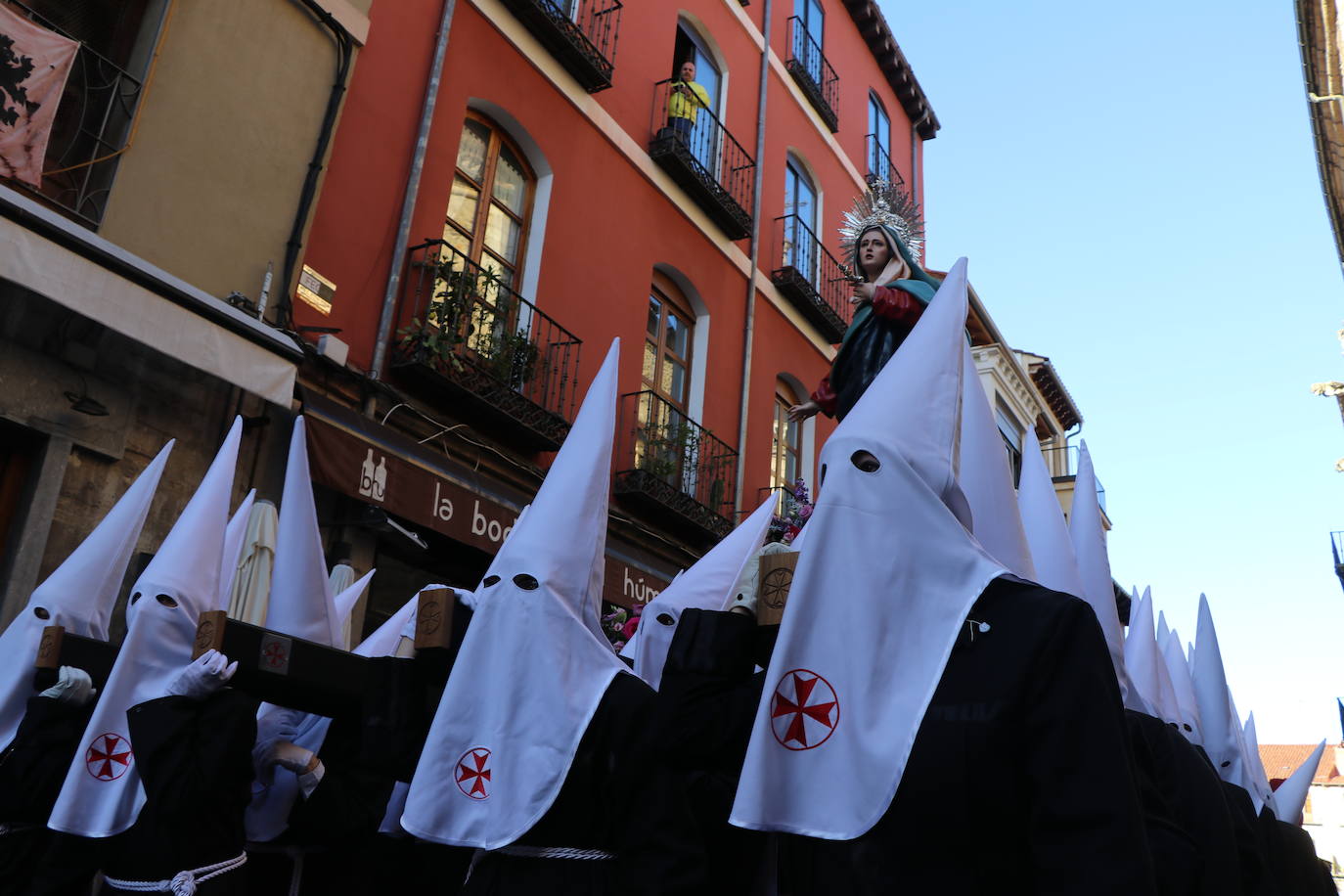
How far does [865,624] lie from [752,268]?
1267cm

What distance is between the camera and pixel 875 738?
211cm

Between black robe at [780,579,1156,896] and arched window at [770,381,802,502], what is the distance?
40.9 ft

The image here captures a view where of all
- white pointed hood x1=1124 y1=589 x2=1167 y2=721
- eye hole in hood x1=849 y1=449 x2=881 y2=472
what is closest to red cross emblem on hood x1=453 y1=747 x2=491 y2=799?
eye hole in hood x1=849 y1=449 x2=881 y2=472

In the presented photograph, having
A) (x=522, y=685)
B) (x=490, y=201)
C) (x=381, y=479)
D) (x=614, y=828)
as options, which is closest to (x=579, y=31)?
(x=490, y=201)

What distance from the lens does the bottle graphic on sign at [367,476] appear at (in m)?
8.12

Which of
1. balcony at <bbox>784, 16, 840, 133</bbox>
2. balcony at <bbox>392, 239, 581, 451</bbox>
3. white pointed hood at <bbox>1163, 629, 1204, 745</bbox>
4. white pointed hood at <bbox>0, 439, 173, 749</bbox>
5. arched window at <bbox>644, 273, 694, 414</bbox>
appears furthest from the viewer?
balcony at <bbox>784, 16, 840, 133</bbox>

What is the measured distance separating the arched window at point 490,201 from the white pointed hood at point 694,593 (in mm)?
6346

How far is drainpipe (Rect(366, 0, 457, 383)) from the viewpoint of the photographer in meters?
9.01

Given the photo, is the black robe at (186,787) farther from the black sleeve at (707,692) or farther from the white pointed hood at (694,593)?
the black sleeve at (707,692)

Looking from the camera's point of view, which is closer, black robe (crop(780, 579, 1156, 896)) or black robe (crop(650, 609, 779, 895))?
black robe (crop(780, 579, 1156, 896))

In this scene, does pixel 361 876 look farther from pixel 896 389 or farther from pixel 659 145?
pixel 659 145

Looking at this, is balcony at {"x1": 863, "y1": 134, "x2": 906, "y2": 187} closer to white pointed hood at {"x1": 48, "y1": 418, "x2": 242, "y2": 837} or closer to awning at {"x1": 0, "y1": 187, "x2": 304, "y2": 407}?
awning at {"x1": 0, "y1": 187, "x2": 304, "y2": 407}

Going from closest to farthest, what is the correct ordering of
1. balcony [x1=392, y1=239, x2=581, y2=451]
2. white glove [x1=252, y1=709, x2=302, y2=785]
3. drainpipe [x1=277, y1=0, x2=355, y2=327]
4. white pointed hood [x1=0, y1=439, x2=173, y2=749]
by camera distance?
1. white glove [x1=252, y1=709, x2=302, y2=785]
2. white pointed hood [x1=0, y1=439, x2=173, y2=749]
3. drainpipe [x1=277, y1=0, x2=355, y2=327]
4. balcony [x1=392, y1=239, x2=581, y2=451]

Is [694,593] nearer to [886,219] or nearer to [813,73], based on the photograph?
[886,219]
